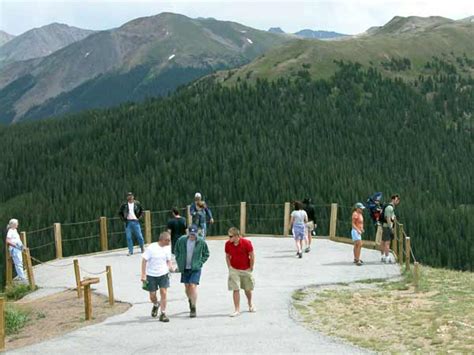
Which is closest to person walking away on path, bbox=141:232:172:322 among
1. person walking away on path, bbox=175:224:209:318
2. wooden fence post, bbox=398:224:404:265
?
person walking away on path, bbox=175:224:209:318

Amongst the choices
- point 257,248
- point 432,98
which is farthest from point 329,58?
point 257,248

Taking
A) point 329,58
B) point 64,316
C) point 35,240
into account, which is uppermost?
point 329,58

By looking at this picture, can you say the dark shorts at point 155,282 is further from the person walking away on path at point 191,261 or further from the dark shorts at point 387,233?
the dark shorts at point 387,233

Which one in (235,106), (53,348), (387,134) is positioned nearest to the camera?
(53,348)

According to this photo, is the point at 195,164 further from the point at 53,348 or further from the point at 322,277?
the point at 53,348

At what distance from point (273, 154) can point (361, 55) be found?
55145mm

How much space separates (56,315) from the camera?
1734 cm

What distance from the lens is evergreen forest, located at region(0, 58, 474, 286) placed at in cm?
7444

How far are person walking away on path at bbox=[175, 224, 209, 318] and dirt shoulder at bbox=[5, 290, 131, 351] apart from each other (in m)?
2.18

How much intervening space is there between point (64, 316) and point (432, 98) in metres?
124

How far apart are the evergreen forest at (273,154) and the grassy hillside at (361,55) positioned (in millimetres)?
3673

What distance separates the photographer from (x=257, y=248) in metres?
26.4

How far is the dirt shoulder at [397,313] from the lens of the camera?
504 inches

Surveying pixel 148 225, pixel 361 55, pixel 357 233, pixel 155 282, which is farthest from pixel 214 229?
pixel 361 55
